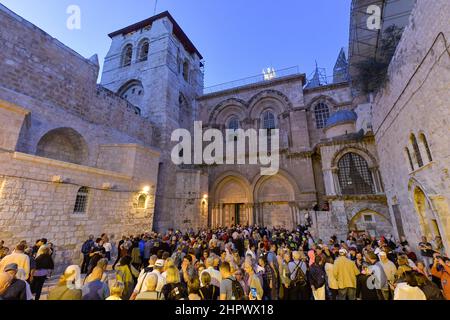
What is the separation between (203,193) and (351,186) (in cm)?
999

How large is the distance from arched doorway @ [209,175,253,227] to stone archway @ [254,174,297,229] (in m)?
1.02

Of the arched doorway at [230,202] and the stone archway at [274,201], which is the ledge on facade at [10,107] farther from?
the stone archway at [274,201]

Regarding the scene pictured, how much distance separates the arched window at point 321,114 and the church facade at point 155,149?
0.09m

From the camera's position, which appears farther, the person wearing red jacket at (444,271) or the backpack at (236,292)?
the person wearing red jacket at (444,271)

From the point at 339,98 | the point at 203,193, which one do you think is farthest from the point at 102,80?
the point at 339,98

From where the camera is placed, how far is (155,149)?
563 inches

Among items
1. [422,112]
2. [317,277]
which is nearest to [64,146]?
[317,277]

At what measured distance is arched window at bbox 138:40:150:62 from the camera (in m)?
19.4

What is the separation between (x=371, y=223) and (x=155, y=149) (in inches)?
555

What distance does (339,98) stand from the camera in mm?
16453

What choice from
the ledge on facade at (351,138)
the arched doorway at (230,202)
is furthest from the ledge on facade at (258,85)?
the arched doorway at (230,202)

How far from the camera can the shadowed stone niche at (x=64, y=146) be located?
33.3 feet

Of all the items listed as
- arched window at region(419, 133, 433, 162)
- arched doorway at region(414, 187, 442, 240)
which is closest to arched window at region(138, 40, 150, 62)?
arched window at region(419, 133, 433, 162)

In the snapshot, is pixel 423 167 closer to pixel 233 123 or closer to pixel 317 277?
pixel 317 277
